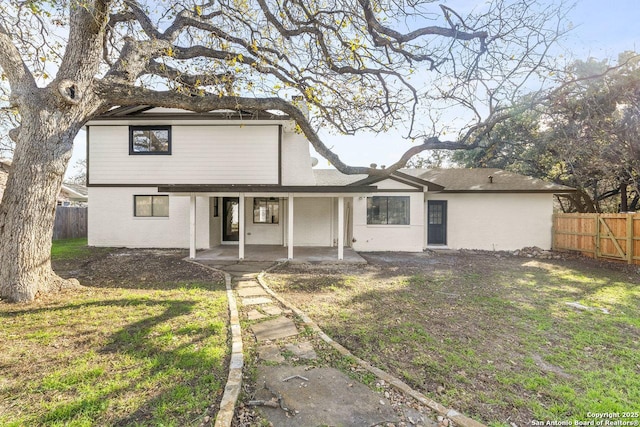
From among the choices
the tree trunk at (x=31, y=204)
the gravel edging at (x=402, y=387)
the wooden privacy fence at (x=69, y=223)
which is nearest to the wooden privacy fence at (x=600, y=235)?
the gravel edging at (x=402, y=387)

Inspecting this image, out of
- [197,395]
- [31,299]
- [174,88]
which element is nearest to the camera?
[197,395]

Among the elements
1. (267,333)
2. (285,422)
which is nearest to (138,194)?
(267,333)

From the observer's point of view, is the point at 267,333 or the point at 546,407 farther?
the point at 267,333

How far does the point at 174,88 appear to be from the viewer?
21.3 feet

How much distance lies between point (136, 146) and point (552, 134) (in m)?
17.6

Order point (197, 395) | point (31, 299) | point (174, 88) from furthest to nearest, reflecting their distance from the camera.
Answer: point (174, 88) < point (31, 299) < point (197, 395)

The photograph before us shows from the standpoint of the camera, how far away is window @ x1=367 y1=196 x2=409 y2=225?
40.7 feet

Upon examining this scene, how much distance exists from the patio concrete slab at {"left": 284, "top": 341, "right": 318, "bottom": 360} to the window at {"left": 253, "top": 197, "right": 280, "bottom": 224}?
9530 millimetres

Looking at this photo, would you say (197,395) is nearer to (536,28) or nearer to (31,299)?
(31,299)

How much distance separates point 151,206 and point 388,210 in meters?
9.61

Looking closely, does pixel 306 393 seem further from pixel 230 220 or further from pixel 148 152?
pixel 148 152

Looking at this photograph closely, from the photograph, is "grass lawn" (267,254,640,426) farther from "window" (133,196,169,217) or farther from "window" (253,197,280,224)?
"window" (133,196,169,217)

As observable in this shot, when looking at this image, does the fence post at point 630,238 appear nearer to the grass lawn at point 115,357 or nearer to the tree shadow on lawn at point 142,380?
the grass lawn at point 115,357

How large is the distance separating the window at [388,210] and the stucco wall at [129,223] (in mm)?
7466
